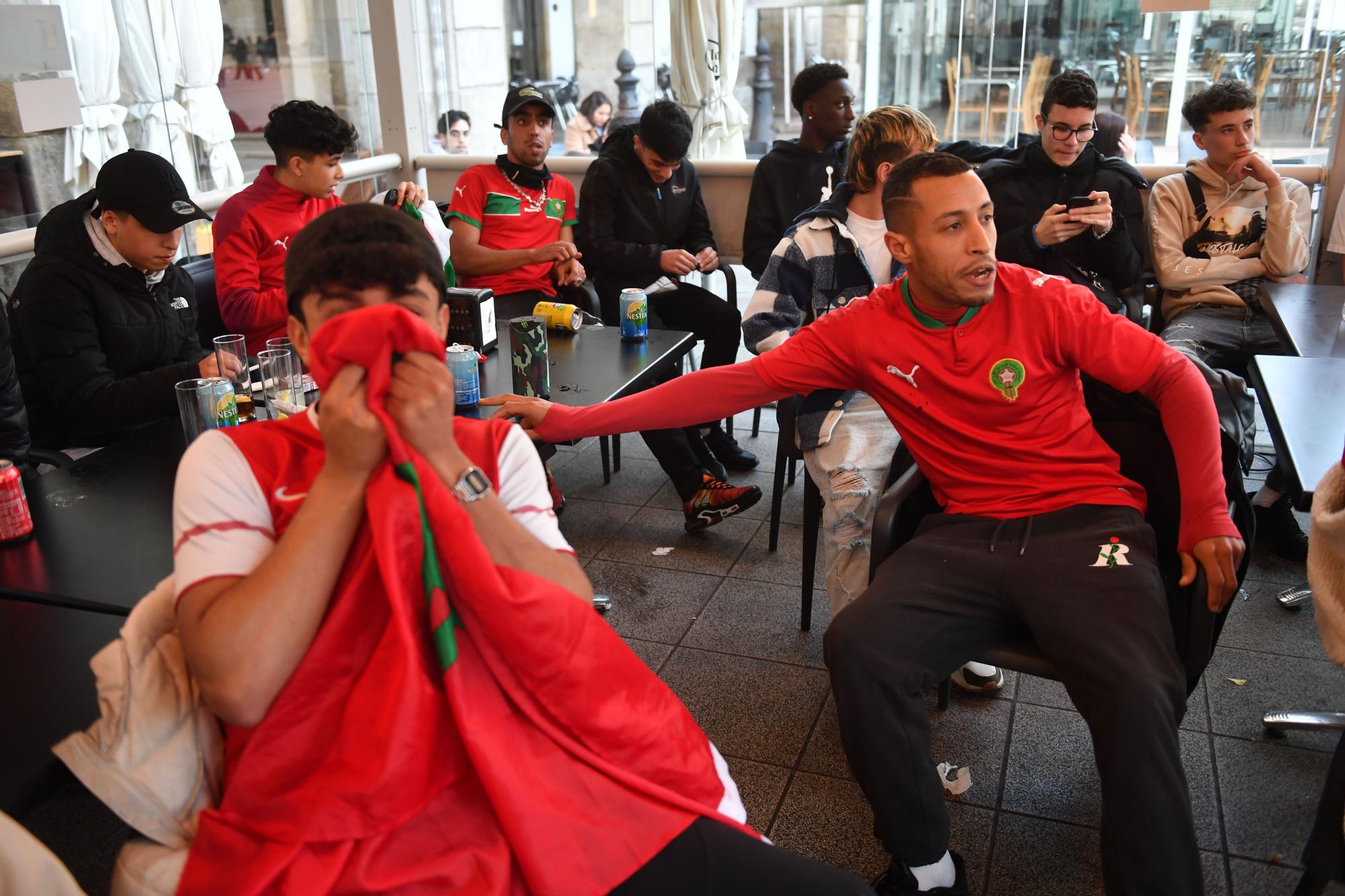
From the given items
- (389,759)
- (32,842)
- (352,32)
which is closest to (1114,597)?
(389,759)

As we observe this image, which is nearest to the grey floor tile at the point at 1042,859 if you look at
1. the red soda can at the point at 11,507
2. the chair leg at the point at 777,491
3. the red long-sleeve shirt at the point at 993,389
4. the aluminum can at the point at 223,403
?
the red long-sleeve shirt at the point at 993,389

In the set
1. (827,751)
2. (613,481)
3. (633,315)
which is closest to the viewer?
(827,751)

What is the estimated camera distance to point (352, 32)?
18.7 ft

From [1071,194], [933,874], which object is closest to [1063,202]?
[1071,194]

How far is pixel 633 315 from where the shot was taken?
291 cm

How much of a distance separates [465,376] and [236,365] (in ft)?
1.71

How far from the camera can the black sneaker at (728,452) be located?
3914 mm

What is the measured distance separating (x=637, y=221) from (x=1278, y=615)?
2642 millimetres

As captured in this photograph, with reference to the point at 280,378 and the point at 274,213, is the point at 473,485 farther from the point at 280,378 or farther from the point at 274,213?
the point at 274,213

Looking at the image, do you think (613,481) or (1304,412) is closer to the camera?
(1304,412)

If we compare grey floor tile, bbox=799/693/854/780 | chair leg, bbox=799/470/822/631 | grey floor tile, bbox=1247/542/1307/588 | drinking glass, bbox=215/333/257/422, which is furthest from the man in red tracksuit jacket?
grey floor tile, bbox=1247/542/1307/588

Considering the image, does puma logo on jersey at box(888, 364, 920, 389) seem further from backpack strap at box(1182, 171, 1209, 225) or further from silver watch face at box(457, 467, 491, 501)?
backpack strap at box(1182, 171, 1209, 225)

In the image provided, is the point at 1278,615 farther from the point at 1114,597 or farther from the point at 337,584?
the point at 337,584

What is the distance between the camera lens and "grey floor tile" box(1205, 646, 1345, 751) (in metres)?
2.36
